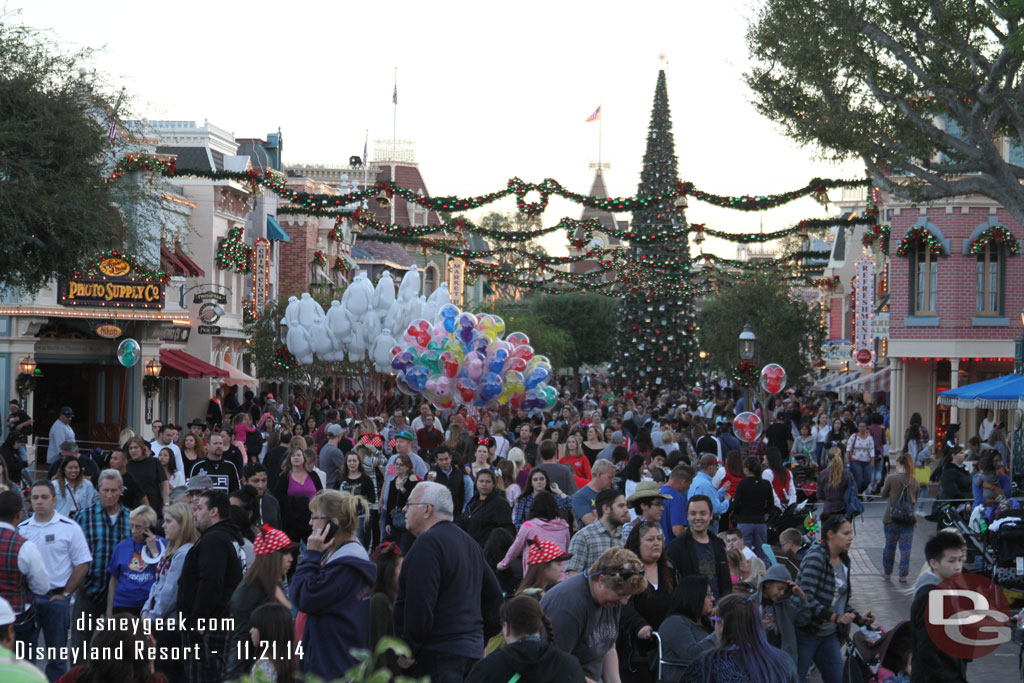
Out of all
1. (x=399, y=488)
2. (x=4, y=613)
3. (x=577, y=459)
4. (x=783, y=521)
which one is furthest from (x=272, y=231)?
(x=4, y=613)

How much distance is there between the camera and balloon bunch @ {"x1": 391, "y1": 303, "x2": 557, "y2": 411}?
27.3 meters

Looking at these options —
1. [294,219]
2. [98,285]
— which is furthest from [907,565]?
[294,219]

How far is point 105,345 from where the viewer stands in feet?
116

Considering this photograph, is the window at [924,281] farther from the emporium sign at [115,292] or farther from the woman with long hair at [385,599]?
the woman with long hair at [385,599]

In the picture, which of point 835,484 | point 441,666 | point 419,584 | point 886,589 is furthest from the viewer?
point 835,484

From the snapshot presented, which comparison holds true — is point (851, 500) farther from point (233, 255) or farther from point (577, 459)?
point (233, 255)

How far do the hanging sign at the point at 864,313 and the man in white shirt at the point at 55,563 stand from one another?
35.8m

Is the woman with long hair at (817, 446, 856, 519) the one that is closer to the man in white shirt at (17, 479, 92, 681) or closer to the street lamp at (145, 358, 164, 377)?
the man in white shirt at (17, 479, 92, 681)

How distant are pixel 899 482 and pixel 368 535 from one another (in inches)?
247

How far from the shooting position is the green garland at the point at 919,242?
3438 cm

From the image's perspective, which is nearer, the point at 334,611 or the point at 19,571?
the point at 334,611

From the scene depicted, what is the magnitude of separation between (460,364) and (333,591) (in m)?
19.9

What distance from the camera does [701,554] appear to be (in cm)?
907

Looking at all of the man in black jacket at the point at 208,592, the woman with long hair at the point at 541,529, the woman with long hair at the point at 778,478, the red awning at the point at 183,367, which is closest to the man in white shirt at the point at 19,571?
the man in black jacket at the point at 208,592
